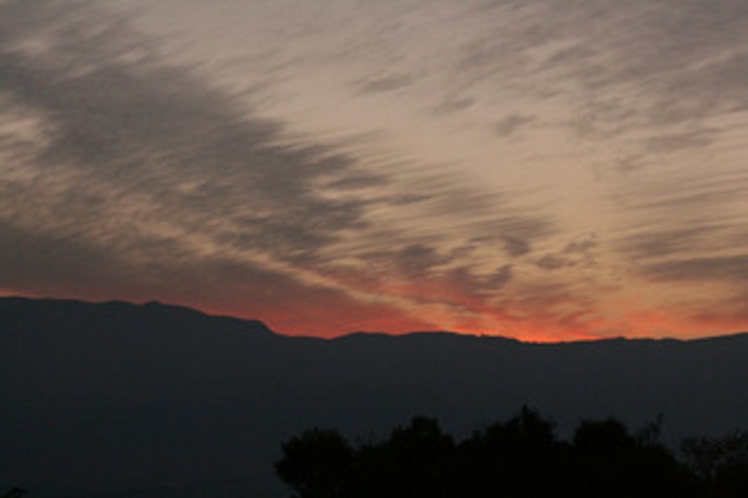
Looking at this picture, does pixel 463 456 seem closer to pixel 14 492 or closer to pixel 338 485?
pixel 338 485

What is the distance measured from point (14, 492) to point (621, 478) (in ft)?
153

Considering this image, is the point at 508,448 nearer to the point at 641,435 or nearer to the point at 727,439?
the point at 641,435

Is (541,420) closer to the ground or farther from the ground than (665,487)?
farther from the ground

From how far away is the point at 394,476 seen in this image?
84.7 meters

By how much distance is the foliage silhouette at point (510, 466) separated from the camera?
79500 millimetres

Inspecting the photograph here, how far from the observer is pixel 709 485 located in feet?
296

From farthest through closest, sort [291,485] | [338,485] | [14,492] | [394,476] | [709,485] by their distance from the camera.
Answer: [291,485]
[338,485]
[709,485]
[394,476]
[14,492]

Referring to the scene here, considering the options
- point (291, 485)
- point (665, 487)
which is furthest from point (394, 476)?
point (291, 485)

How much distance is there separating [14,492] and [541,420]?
53.5 meters

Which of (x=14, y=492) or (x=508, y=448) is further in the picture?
(x=508, y=448)

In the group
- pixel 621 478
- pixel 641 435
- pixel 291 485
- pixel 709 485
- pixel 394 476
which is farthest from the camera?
pixel 291 485

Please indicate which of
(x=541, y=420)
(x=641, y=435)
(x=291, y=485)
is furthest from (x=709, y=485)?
(x=291, y=485)

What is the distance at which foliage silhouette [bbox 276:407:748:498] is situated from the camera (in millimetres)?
79500

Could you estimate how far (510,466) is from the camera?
83500mm
